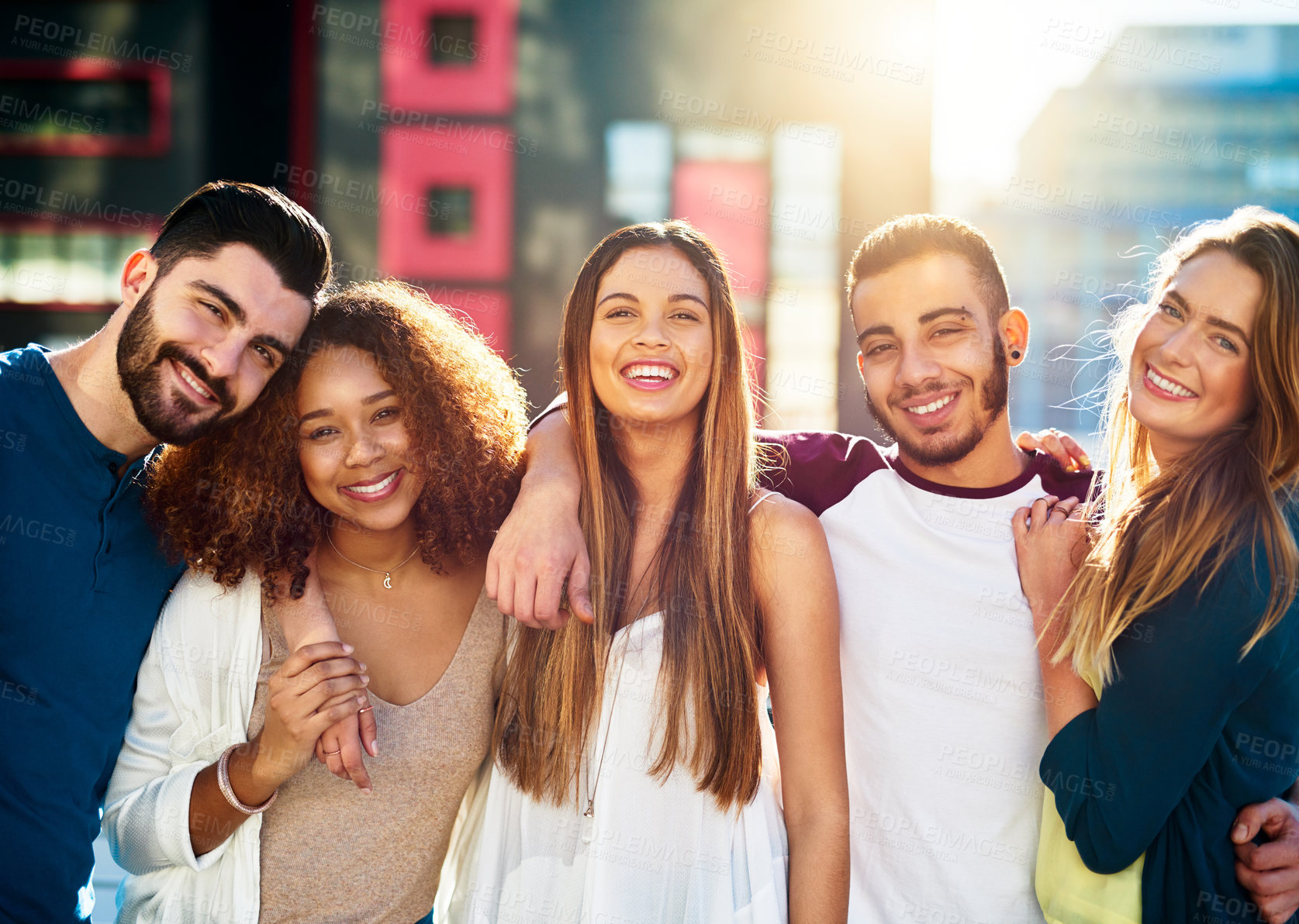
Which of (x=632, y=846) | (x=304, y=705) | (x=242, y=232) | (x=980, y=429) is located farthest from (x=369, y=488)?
(x=980, y=429)

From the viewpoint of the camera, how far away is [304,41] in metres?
5.77

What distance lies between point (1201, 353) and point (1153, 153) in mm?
67826

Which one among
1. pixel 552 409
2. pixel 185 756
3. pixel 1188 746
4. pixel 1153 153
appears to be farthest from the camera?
pixel 1153 153

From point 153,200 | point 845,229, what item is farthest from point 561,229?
point 153,200

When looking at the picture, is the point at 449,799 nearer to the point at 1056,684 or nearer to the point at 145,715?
the point at 145,715

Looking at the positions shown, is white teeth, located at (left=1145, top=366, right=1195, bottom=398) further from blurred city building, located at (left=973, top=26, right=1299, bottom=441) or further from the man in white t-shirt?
blurred city building, located at (left=973, top=26, right=1299, bottom=441)

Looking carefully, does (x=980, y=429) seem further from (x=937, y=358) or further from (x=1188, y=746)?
(x=1188, y=746)

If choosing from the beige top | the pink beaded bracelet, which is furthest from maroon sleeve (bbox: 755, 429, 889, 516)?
the pink beaded bracelet

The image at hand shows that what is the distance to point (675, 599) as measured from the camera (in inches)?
73.7

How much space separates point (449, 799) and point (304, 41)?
17.9 feet

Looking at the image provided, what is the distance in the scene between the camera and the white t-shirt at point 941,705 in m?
1.87

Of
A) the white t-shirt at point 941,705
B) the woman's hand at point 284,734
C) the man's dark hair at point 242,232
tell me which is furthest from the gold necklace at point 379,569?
the white t-shirt at point 941,705

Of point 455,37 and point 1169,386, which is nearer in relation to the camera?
point 1169,386

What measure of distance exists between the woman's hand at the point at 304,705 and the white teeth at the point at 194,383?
0.59m
